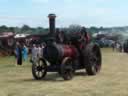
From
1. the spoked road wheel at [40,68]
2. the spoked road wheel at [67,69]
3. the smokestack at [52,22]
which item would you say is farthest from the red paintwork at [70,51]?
the smokestack at [52,22]

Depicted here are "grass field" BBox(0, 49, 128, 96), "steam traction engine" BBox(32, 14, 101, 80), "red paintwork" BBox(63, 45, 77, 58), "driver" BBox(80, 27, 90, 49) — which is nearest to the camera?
"grass field" BBox(0, 49, 128, 96)

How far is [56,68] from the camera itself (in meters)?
16.5

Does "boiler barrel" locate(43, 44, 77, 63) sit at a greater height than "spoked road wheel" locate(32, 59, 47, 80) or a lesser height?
greater

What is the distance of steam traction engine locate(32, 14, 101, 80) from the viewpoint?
16.5 metres

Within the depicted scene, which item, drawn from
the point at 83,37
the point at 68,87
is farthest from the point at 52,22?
the point at 68,87

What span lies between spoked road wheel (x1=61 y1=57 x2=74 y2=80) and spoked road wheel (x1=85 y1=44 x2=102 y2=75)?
1419 millimetres

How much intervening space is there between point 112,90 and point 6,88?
348cm

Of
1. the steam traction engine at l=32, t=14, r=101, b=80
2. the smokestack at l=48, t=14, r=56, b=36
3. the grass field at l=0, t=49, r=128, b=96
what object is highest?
the smokestack at l=48, t=14, r=56, b=36

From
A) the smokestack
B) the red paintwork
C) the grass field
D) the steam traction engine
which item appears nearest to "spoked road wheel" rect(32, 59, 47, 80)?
the steam traction engine

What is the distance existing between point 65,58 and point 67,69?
0.42 metres

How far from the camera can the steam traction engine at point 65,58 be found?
1648cm

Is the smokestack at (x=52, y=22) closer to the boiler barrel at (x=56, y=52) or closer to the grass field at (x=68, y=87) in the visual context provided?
the boiler barrel at (x=56, y=52)

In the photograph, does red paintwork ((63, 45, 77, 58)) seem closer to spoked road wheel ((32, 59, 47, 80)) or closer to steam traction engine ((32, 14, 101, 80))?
steam traction engine ((32, 14, 101, 80))

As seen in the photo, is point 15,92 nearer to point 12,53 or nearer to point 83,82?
point 83,82
